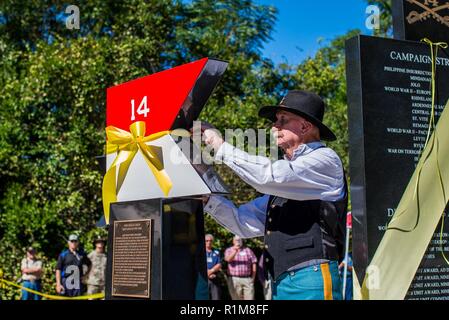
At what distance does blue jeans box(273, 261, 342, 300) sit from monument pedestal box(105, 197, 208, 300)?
513 mm

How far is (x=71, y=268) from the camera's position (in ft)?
39.1

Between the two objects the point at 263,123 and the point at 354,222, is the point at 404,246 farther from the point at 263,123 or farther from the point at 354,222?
the point at 263,123

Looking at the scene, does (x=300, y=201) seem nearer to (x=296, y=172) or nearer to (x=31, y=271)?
(x=296, y=172)

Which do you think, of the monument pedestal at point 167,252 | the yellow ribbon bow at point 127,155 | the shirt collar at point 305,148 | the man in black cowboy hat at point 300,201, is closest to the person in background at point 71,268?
the yellow ribbon bow at point 127,155

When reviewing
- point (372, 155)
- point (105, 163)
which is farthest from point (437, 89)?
point (105, 163)

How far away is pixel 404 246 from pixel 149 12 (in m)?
13.2

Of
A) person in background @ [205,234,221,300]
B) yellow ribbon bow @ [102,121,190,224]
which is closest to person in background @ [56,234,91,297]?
person in background @ [205,234,221,300]

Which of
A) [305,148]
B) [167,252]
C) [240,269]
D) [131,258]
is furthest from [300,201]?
[240,269]

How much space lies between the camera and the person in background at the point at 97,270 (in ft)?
39.5

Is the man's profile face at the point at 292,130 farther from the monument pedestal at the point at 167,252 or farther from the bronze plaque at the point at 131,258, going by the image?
the bronze plaque at the point at 131,258

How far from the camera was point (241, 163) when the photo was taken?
362 cm

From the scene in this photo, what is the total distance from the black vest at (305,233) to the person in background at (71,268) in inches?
342

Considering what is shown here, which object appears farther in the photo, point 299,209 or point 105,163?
point 105,163
